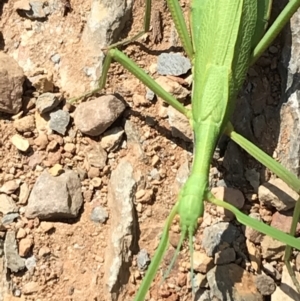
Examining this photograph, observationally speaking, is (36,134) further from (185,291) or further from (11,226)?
(185,291)

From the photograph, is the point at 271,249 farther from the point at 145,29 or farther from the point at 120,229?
the point at 145,29

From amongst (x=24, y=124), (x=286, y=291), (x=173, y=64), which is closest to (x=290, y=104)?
(x=173, y=64)

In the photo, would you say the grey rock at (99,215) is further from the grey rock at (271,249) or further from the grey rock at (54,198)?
the grey rock at (271,249)

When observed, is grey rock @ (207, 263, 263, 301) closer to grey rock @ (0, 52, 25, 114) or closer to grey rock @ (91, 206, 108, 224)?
grey rock @ (91, 206, 108, 224)

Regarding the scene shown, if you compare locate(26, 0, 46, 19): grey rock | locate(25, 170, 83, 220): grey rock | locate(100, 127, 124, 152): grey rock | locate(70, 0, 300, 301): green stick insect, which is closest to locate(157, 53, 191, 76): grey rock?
locate(70, 0, 300, 301): green stick insect

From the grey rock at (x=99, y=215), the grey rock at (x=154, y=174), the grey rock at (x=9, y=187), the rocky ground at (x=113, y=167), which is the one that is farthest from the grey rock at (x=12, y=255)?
the grey rock at (x=154, y=174)

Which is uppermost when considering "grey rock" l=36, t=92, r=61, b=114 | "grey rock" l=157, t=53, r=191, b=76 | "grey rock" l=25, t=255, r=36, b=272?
"grey rock" l=157, t=53, r=191, b=76
